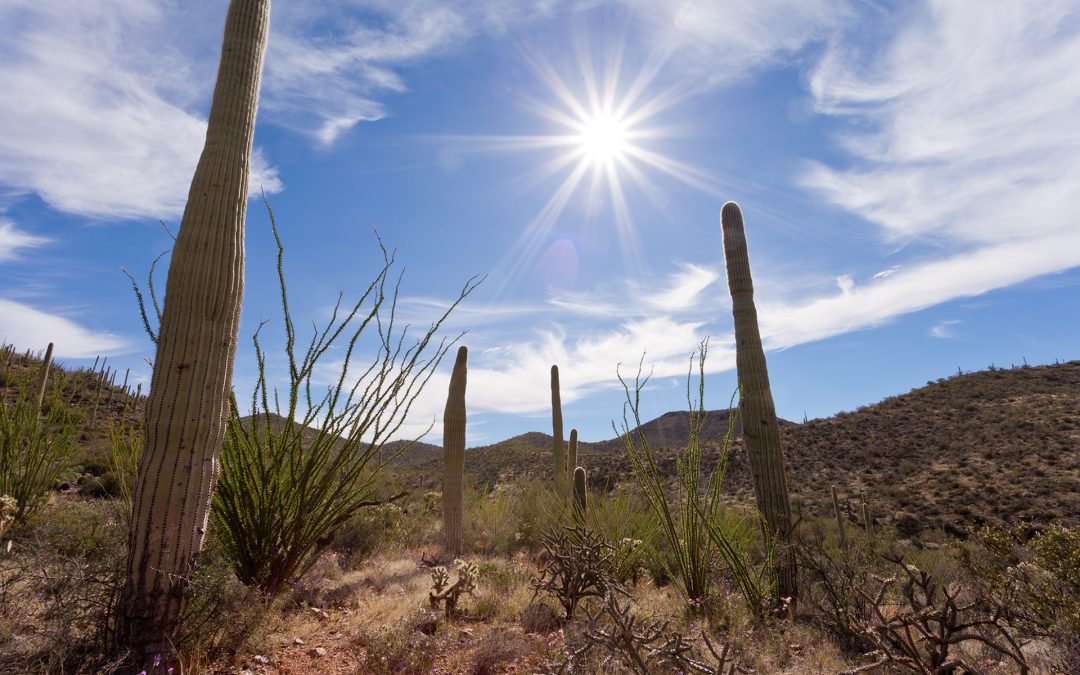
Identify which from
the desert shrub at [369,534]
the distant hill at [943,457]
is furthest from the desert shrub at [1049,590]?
the desert shrub at [369,534]

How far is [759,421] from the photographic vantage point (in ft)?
21.0

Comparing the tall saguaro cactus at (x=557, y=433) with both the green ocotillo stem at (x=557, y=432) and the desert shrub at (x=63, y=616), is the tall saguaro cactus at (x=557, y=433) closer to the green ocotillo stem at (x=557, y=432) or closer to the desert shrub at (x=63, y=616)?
the green ocotillo stem at (x=557, y=432)

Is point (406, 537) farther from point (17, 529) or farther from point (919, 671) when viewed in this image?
point (919, 671)

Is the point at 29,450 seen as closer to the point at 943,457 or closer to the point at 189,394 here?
the point at 189,394

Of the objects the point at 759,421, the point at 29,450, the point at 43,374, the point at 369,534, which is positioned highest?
the point at 43,374

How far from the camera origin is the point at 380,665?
3.62 meters

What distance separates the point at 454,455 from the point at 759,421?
5.41m

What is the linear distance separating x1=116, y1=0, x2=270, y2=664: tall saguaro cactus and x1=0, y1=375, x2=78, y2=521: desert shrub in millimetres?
5436

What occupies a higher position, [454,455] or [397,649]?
[454,455]

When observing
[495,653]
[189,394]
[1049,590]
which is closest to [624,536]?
[495,653]

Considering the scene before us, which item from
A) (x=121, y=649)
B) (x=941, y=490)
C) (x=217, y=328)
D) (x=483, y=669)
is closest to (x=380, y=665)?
(x=483, y=669)

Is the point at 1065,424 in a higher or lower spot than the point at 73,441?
higher

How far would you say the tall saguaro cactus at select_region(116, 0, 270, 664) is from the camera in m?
3.01

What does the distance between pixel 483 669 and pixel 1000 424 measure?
2818 centimetres
